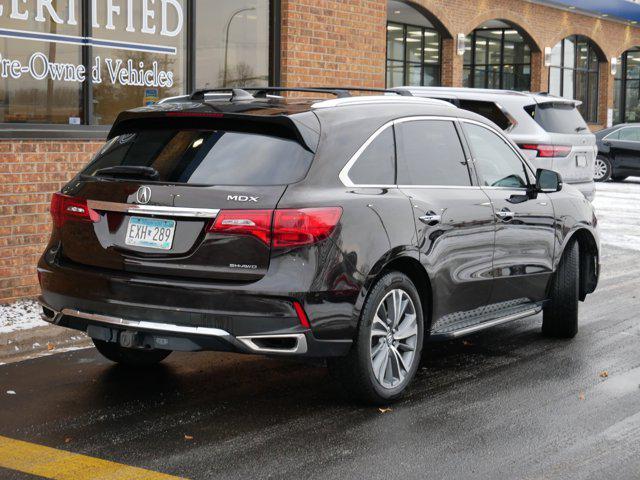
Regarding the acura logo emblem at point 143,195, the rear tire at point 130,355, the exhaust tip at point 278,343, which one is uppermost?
the acura logo emblem at point 143,195

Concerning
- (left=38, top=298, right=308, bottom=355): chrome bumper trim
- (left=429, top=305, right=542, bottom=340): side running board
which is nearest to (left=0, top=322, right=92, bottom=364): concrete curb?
(left=38, top=298, right=308, bottom=355): chrome bumper trim

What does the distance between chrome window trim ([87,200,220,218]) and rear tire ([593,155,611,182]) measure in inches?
924

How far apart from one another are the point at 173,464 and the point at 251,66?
838 centimetres

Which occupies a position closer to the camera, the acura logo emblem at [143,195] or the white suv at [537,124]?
the acura logo emblem at [143,195]

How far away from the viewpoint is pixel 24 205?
973cm

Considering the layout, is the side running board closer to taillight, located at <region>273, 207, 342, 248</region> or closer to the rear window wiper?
taillight, located at <region>273, 207, 342, 248</region>

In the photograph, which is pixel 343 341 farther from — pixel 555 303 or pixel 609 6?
pixel 609 6

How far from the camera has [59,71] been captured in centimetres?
1034

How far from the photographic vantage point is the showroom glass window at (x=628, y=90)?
137 ft

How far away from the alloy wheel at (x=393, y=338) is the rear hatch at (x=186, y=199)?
0.90 meters

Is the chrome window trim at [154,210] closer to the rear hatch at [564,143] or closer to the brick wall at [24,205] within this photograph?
the brick wall at [24,205]

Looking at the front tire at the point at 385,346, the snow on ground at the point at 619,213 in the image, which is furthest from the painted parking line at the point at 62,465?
the snow on ground at the point at 619,213

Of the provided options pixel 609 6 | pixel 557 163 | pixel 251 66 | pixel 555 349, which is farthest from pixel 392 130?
pixel 609 6

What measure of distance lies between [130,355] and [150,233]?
1588 mm
